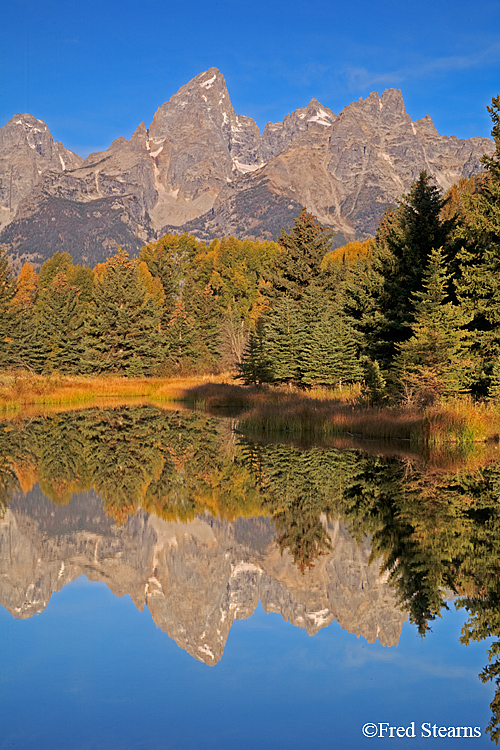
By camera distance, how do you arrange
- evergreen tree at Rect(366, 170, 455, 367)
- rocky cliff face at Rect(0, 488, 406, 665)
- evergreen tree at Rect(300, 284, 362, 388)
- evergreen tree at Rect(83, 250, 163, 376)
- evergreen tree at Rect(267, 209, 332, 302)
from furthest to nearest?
evergreen tree at Rect(83, 250, 163, 376), evergreen tree at Rect(267, 209, 332, 302), evergreen tree at Rect(300, 284, 362, 388), evergreen tree at Rect(366, 170, 455, 367), rocky cliff face at Rect(0, 488, 406, 665)

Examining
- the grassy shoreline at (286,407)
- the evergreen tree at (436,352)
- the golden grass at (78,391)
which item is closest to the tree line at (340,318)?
the evergreen tree at (436,352)

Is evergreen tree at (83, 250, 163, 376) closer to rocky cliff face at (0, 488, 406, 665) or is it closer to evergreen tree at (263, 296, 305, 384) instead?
evergreen tree at (263, 296, 305, 384)

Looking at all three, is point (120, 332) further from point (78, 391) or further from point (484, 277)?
point (484, 277)

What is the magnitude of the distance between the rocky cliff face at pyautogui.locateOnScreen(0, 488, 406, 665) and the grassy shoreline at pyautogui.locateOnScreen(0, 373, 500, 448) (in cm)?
1213

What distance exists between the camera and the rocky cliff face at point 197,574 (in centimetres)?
659

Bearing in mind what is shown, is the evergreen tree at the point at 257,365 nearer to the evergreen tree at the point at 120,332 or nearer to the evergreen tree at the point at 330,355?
the evergreen tree at the point at 330,355

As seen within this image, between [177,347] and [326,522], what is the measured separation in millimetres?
67831

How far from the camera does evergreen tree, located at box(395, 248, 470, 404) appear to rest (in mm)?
25828

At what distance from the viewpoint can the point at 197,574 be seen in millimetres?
8047

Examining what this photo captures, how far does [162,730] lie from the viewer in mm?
4465

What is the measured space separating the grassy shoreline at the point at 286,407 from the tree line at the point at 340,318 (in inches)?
81.5

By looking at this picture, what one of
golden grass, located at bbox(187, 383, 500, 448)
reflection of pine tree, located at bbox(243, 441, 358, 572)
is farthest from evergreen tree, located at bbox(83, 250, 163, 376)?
reflection of pine tree, located at bbox(243, 441, 358, 572)

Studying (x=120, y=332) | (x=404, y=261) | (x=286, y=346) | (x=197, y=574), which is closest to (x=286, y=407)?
(x=404, y=261)

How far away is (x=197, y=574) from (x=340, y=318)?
115 ft
